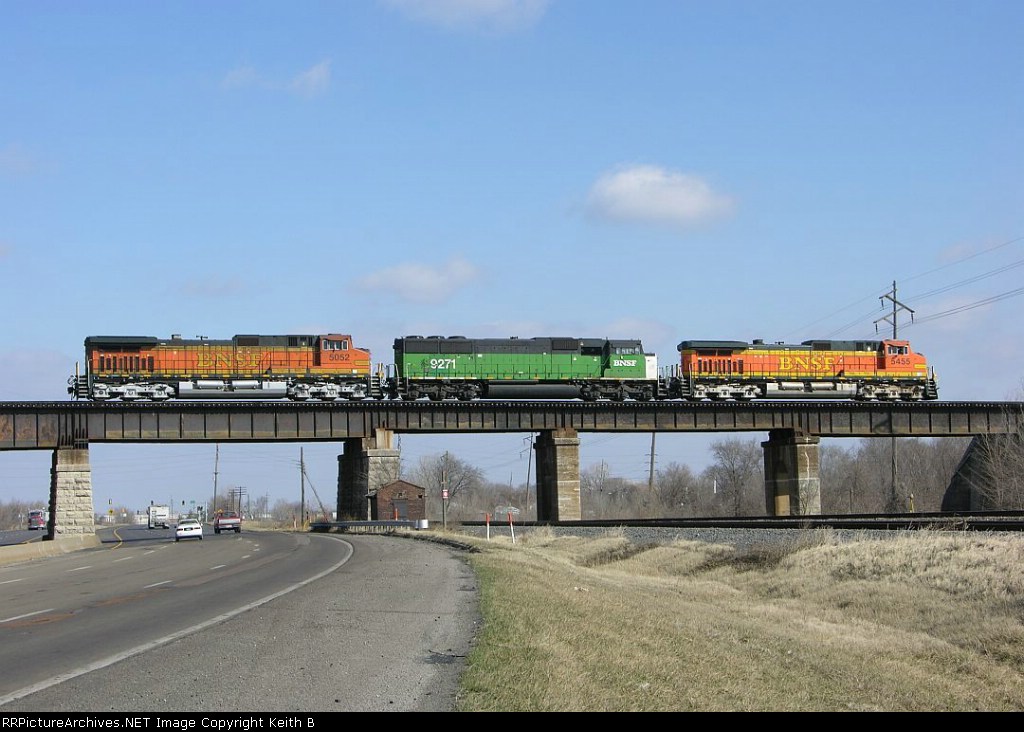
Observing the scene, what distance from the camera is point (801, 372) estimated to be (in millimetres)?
70750

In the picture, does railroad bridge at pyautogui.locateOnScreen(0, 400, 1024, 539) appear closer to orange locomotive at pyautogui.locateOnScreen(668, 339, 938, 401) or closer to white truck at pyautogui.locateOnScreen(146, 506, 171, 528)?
orange locomotive at pyautogui.locateOnScreen(668, 339, 938, 401)

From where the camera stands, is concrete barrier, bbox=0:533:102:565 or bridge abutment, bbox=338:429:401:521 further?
bridge abutment, bbox=338:429:401:521

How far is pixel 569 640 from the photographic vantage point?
41.6ft

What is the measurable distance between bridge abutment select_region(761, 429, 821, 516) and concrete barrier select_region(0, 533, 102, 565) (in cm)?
4298

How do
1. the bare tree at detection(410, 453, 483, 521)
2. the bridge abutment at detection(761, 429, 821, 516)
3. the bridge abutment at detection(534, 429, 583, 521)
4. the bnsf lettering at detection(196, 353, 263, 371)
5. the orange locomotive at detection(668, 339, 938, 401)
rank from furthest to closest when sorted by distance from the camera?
the bare tree at detection(410, 453, 483, 521) < the orange locomotive at detection(668, 339, 938, 401) < the bridge abutment at detection(761, 429, 821, 516) < the bridge abutment at detection(534, 429, 583, 521) < the bnsf lettering at detection(196, 353, 263, 371)

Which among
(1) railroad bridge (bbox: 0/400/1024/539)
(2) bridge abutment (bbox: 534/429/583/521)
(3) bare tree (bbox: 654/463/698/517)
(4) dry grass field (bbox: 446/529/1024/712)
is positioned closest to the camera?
(4) dry grass field (bbox: 446/529/1024/712)

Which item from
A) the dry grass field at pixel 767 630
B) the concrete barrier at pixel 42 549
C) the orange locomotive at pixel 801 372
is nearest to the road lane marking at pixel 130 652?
the dry grass field at pixel 767 630

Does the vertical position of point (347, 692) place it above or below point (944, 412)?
below

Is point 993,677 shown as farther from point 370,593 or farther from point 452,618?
point 370,593

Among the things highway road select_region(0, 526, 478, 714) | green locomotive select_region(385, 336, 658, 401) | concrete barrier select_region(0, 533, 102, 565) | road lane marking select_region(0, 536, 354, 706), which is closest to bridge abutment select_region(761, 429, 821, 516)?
green locomotive select_region(385, 336, 658, 401)

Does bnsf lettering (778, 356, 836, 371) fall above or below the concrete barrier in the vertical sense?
above

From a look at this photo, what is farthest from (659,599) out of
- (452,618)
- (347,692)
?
(347,692)

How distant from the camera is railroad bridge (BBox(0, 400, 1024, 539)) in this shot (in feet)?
193

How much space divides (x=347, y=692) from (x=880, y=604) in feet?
59.1
